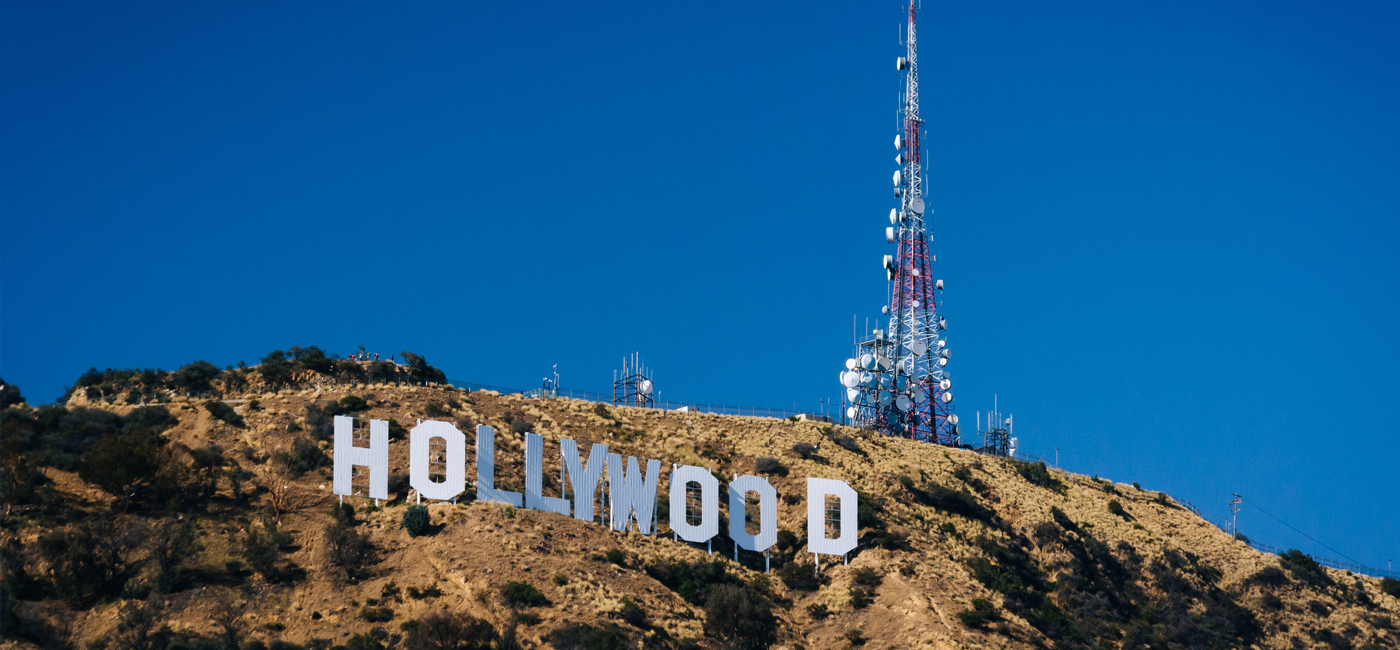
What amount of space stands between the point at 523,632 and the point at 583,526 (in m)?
10.5

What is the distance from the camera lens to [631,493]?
65.4m

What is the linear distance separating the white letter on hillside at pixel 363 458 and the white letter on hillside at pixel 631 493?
10.9m

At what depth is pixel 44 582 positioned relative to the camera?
2066 inches

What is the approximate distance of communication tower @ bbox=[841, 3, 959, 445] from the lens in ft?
301

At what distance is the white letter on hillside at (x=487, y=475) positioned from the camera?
204 ft

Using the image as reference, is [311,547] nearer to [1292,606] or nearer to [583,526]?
[583,526]

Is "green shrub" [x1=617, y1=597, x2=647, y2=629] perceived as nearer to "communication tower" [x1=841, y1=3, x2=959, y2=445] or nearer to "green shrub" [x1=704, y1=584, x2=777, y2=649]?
"green shrub" [x1=704, y1=584, x2=777, y2=649]

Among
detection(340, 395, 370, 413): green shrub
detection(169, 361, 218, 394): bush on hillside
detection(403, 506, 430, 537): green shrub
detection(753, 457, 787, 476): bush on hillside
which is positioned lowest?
detection(403, 506, 430, 537): green shrub

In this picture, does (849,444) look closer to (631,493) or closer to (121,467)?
(631,493)

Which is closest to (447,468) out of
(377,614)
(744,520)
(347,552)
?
(347,552)

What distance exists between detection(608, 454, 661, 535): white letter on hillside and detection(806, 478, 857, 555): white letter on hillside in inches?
322

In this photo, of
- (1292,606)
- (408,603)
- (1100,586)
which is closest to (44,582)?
(408,603)

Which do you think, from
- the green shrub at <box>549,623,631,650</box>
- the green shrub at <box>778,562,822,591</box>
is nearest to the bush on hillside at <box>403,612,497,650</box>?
→ the green shrub at <box>549,623,631,650</box>

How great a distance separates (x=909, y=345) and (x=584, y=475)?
36733mm
